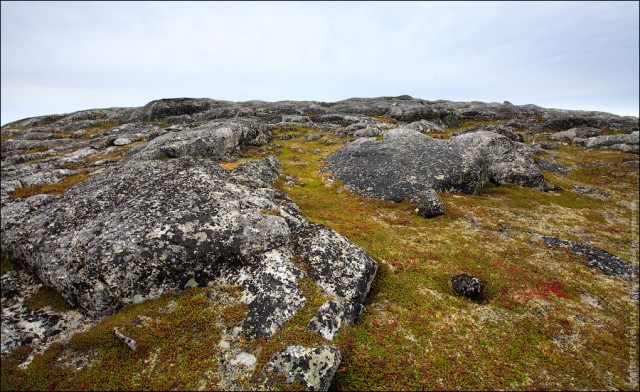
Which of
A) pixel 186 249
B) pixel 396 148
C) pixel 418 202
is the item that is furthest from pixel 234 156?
pixel 186 249

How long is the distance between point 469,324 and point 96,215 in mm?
21719

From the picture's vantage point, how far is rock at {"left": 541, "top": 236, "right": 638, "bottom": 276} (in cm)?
2189

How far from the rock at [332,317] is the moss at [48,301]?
11800 millimetres

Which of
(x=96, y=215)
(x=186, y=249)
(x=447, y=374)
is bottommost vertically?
(x=447, y=374)

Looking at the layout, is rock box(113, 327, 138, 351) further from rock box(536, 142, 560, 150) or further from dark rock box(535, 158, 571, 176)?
rock box(536, 142, 560, 150)

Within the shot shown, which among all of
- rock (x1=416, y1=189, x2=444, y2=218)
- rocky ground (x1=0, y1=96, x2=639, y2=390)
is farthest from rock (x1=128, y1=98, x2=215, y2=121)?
rock (x1=416, y1=189, x2=444, y2=218)

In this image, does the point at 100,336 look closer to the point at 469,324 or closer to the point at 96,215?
the point at 96,215

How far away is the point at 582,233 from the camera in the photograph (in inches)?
1127

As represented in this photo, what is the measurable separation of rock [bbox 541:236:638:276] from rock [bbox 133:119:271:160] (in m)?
43.8

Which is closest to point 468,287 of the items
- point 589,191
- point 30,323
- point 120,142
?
point 30,323

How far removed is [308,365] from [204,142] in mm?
41494

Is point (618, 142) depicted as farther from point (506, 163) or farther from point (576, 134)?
point (506, 163)

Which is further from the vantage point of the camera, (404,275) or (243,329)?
(404,275)

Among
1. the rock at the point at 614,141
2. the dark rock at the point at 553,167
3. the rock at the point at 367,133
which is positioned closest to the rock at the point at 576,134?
the rock at the point at 614,141
